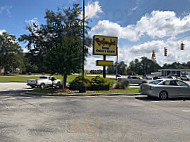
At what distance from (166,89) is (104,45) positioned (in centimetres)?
1193

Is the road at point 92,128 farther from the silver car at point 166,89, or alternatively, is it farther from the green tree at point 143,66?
the green tree at point 143,66

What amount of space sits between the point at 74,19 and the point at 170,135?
21.5 metres

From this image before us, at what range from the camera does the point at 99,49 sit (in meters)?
20.9

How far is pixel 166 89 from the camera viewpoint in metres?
10.9

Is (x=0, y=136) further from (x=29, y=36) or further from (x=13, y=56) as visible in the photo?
(x=13, y=56)

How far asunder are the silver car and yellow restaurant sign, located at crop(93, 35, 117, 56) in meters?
10.6

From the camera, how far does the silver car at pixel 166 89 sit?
10.8 meters

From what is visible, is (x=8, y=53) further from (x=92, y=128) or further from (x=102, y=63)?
(x=92, y=128)

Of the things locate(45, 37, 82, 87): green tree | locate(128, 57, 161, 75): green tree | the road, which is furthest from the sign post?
locate(128, 57, 161, 75): green tree

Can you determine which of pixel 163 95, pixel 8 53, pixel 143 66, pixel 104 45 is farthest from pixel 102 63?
pixel 143 66

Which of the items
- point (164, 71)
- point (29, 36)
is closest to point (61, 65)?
point (29, 36)

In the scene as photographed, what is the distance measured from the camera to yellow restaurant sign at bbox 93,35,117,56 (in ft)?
68.3

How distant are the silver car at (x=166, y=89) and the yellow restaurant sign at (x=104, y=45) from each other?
10.6 m

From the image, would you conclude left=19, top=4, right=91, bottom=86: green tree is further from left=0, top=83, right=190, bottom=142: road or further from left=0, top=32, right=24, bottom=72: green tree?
left=0, top=32, right=24, bottom=72: green tree
